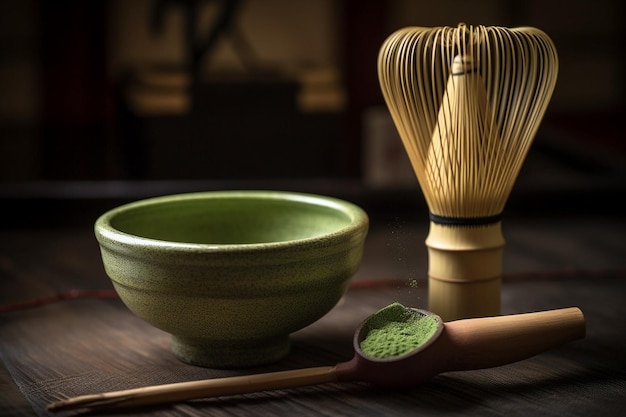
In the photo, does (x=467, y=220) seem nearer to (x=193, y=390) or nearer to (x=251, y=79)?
(x=193, y=390)

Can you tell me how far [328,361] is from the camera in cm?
51

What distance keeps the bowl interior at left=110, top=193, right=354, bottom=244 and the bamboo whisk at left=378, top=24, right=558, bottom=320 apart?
0.27 ft

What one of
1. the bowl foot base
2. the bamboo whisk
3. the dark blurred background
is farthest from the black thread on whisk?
the dark blurred background

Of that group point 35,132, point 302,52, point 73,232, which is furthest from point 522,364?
point 35,132

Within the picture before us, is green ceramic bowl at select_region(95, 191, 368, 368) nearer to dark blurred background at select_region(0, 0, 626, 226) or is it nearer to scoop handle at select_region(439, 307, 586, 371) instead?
scoop handle at select_region(439, 307, 586, 371)

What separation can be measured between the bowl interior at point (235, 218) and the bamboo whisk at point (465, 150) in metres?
0.08

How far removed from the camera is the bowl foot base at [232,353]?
1.61ft

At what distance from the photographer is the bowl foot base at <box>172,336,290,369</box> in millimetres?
490

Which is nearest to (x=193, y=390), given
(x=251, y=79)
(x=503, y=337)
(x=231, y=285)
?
(x=231, y=285)

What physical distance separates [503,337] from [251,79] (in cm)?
141

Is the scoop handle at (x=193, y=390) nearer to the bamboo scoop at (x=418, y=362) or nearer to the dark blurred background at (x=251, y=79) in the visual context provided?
the bamboo scoop at (x=418, y=362)

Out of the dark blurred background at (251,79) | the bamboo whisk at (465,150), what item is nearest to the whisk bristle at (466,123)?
the bamboo whisk at (465,150)

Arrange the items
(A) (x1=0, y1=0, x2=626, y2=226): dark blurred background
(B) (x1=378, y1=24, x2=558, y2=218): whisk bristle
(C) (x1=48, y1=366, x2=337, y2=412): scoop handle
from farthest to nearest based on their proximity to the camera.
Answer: (A) (x1=0, y1=0, x2=626, y2=226): dark blurred background < (B) (x1=378, y1=24, x2=558, y2=218): whisk bristle < (C) (x1=48, y1=366, x2=337, y2=412): scoop handle

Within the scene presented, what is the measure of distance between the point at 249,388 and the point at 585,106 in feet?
6.67
